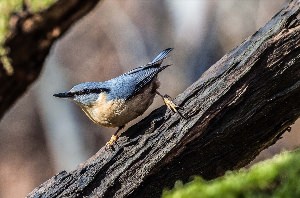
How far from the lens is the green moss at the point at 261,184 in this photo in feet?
3.39

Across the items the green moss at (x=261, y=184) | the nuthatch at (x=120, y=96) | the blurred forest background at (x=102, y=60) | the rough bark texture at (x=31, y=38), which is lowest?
the green moss at (x=261, y=184)

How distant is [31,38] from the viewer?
7.63ft

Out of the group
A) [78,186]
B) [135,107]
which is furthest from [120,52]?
[78,186]

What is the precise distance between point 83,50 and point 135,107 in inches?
258

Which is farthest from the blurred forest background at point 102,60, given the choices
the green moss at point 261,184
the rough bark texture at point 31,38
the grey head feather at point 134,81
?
the green moss at point 261,184

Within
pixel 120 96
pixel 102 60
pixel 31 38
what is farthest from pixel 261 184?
pixel 102 60

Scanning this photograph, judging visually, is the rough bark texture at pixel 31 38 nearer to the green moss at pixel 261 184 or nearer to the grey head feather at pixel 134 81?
the grey head feather at pixel 134 81

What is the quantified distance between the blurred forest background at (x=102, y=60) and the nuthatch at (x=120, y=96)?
4.96 meters

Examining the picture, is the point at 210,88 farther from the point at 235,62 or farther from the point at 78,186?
the point at 78,186

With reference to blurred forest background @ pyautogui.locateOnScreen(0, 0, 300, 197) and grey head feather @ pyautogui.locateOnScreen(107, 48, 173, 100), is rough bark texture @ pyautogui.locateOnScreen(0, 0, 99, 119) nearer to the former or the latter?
grey head feather @ pyautogui.locateOnScreen(107, 48, 173, 100)

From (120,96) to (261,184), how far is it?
2.01 meters

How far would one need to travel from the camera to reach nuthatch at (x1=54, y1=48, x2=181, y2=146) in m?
2.99

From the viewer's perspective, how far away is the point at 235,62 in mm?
2361

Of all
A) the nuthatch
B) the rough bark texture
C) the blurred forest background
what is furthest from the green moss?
the blurred forest background
